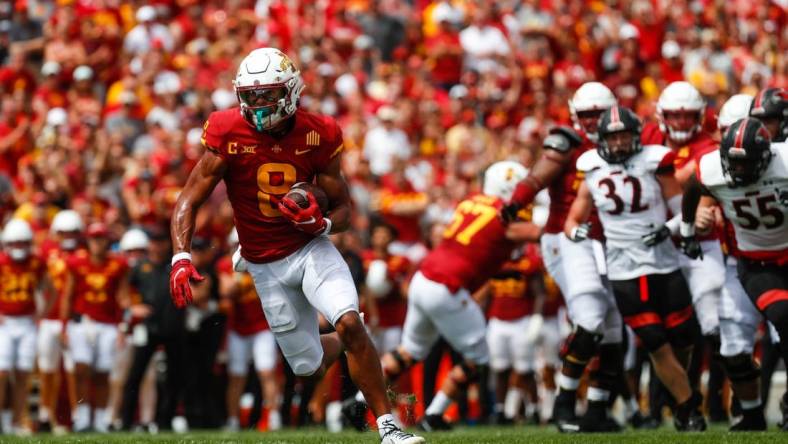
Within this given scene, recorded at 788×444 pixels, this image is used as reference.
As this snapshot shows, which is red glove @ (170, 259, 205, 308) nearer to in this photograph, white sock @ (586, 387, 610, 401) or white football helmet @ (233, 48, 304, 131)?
white football helmet @ (233, 48, 304, 131)

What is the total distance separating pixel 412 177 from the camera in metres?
15.1

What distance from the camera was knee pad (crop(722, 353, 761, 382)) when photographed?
852 cm

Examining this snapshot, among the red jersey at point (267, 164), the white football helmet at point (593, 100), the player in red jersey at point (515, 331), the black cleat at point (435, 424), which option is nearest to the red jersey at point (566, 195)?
the white football helmet at point (593, 100)

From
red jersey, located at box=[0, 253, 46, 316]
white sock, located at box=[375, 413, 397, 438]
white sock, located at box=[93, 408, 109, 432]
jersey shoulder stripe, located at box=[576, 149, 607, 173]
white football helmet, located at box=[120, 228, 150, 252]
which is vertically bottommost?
white sock, located at box=[93, 408, 109, 432]

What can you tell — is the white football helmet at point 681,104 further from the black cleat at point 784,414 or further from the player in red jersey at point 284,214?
the player in red jersey at point 284,214

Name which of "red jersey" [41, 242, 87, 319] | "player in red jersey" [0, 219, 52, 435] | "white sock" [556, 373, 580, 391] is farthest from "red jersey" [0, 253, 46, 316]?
"white sock" [556, 373, 580, 391]

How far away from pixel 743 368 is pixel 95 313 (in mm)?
6218

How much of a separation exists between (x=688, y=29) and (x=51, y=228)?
857cm

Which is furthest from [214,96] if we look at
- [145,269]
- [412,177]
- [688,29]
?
[688,29]

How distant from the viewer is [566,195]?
9414 mm

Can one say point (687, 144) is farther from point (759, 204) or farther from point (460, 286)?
point (460, 286)

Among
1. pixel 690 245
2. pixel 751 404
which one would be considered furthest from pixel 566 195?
pixel 751 404

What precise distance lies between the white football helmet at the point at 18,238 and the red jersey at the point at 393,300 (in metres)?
3.05

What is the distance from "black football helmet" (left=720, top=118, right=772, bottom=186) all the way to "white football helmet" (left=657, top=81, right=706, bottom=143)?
51.5 inches
